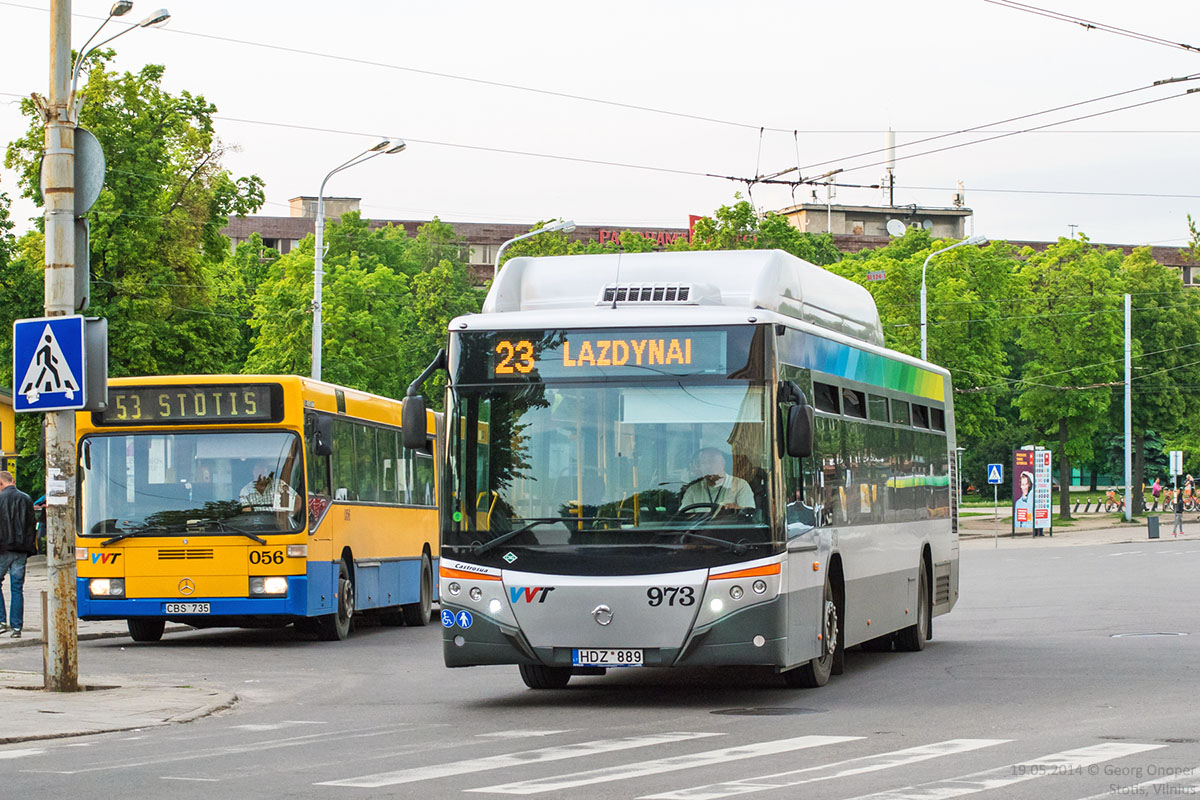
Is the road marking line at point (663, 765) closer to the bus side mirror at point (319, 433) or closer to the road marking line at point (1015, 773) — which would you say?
the road marking line at point (1015, 773)

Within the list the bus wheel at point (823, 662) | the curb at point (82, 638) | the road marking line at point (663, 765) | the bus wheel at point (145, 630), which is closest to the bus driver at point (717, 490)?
the bus wheel at point (823, 662)

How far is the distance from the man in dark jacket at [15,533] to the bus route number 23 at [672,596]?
10140 millimetres

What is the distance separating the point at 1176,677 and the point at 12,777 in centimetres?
966

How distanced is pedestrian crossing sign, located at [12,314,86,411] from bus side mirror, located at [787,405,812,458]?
218 inches

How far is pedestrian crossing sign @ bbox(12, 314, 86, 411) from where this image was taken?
46.6 ft

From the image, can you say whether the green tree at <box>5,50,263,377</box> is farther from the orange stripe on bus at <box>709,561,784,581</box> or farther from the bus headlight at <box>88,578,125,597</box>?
the orange stripe on bus at <box>709,561,784,581</box>

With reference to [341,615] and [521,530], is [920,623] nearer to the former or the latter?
[341,615]

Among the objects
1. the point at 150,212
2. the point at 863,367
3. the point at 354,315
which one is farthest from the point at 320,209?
the point at 863,367

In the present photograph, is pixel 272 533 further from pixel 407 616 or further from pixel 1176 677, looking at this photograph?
pixel 1176 677

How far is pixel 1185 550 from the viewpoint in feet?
162

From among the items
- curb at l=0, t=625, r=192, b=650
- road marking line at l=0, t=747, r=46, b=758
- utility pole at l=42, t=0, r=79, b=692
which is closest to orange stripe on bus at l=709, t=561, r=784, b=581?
road marking line at l=0, t=747, r=46, b=758

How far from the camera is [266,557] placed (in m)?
19.3

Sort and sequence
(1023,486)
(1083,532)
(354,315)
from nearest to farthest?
(1023,486), (354,315), (1083,532)

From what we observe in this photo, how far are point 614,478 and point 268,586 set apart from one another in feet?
24.4
